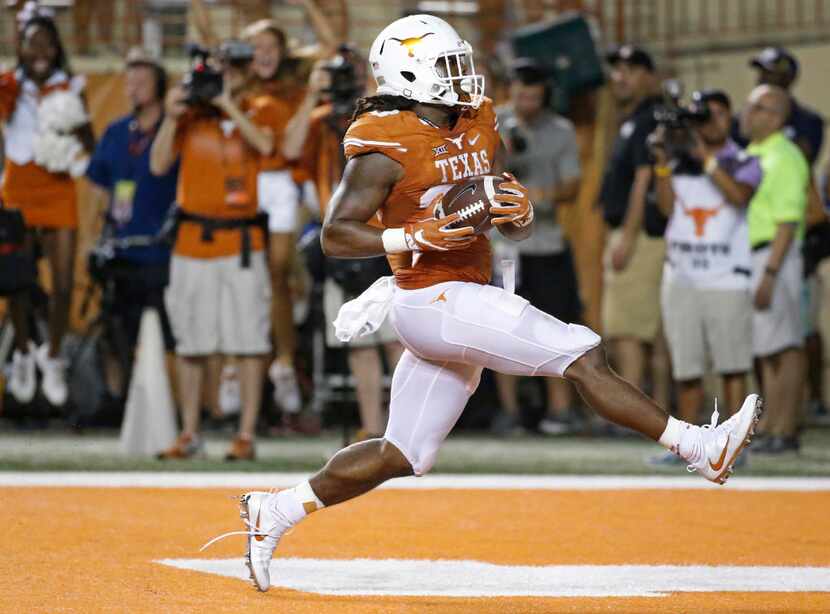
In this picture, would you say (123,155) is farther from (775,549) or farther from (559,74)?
(775,549)

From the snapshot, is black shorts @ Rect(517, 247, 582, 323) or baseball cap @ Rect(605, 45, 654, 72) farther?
black shorts @ Rect(517, 247, 582, 323)

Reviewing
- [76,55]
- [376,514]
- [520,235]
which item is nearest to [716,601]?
[520,235]

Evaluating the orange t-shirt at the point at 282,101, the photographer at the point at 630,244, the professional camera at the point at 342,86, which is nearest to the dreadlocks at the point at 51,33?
the orange t-shirt at the point at 282,101

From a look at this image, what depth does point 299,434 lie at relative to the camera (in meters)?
11.1

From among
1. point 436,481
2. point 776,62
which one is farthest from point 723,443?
point 776,62

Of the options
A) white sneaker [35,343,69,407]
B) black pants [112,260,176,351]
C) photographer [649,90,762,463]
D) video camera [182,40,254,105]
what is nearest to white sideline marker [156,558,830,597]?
photographer [649,90,762,463]

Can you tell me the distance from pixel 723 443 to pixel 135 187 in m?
6.03

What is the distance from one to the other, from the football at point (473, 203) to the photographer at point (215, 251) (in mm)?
4266

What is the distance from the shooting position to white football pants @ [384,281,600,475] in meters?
5.01

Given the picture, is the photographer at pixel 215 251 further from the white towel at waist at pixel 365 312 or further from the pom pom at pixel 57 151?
the white towel at waist at pixel 365 312

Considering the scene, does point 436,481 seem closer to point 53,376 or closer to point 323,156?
point 323,156

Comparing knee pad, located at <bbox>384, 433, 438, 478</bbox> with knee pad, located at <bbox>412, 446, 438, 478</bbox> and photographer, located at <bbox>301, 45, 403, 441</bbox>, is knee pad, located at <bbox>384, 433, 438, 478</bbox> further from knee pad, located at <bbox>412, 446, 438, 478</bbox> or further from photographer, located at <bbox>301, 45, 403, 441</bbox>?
photographer, located at <bbox>301, 45, 403, 441</bbox>

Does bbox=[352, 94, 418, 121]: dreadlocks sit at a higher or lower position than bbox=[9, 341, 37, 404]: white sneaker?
higher

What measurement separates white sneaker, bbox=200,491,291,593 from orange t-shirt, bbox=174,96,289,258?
3.98m
